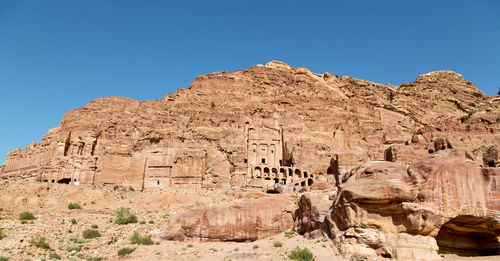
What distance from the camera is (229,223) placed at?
28109 millimetres

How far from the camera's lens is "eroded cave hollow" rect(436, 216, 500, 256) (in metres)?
23.0

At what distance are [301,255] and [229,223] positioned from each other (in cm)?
700

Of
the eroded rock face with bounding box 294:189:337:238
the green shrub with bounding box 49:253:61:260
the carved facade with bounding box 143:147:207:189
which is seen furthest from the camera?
the carved facade with bounding box 143:147:207:189

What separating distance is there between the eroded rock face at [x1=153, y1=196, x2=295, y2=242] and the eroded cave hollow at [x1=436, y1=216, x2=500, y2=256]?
10.2 m

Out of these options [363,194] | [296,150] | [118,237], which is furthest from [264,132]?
[363,194]

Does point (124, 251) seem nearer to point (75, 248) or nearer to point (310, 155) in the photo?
point (75, 248)

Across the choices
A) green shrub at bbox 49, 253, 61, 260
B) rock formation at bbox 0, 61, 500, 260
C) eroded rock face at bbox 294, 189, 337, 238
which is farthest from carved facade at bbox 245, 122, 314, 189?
green shrub at bbox 49, 253, 61, 260

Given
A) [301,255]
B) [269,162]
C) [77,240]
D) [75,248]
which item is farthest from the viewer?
[269,162]

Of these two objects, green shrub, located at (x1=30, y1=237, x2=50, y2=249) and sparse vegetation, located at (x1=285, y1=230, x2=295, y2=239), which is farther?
sparse vegetation, located at (x1=285, y1=230, x2=295, y2=239)

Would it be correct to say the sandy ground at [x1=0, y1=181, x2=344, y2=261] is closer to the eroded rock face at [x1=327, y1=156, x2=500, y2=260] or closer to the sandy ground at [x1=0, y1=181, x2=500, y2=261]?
the sandy ground at [x1=0, y1=181, x2=500, y2=261]

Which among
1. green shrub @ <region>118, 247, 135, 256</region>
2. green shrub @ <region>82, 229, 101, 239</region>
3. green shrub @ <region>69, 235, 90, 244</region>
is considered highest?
green shrub @ <region>82, 229, 101, 239</region>

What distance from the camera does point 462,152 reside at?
25344 millimetres

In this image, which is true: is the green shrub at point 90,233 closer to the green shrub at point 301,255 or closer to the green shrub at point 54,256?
the green shrub at point 54,256

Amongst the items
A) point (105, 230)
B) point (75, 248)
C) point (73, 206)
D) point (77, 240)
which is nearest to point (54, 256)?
point (75, 248)
